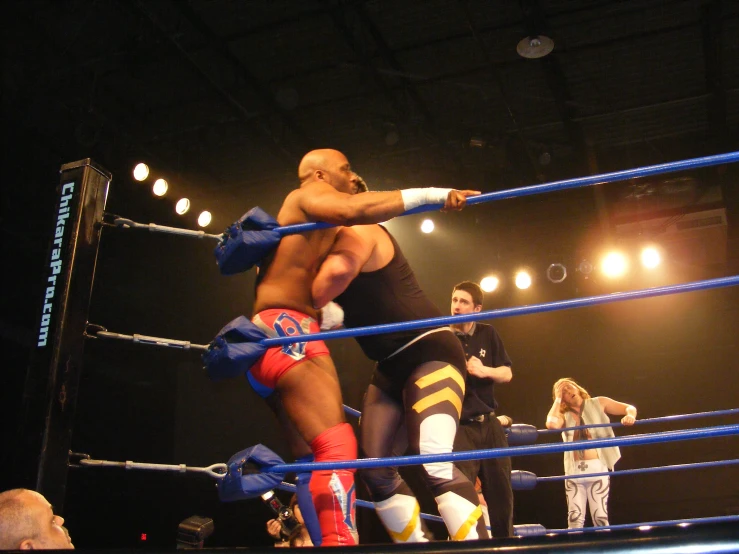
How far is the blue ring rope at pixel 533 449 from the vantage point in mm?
1164

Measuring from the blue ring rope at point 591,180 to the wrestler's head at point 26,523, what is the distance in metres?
0.85

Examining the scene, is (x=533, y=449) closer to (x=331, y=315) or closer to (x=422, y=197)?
(x=422, y=197)

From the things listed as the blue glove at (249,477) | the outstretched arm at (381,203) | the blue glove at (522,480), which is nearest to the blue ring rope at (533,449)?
the blue glove at (249,477)

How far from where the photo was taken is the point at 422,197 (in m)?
1.58

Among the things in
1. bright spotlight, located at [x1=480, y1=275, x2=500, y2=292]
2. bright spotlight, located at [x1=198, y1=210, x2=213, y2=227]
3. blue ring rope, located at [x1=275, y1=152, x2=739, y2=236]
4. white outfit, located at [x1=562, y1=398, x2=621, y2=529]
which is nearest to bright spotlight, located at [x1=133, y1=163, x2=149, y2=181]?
bright spotlight, located at [x1=198, y1=210, x2=213, y2=227]

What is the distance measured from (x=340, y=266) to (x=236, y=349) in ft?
1.29

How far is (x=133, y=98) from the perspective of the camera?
19.7 feet

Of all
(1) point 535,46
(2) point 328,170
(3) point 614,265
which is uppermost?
(1) point 535,46

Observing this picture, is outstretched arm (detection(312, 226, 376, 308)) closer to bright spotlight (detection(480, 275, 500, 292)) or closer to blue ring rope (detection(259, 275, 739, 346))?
blue ring rope (detection(259, 275, 739, 346))

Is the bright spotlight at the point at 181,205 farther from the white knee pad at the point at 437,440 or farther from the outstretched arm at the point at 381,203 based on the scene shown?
the white knee pad at the point at 437,440

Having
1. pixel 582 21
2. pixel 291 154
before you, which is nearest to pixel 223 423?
pixel 291 154

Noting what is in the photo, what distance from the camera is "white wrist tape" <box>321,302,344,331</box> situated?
1926 mm

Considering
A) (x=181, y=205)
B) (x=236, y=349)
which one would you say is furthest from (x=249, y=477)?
(x=181, y=205)

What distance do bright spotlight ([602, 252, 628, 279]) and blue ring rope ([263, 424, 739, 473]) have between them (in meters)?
5.45
